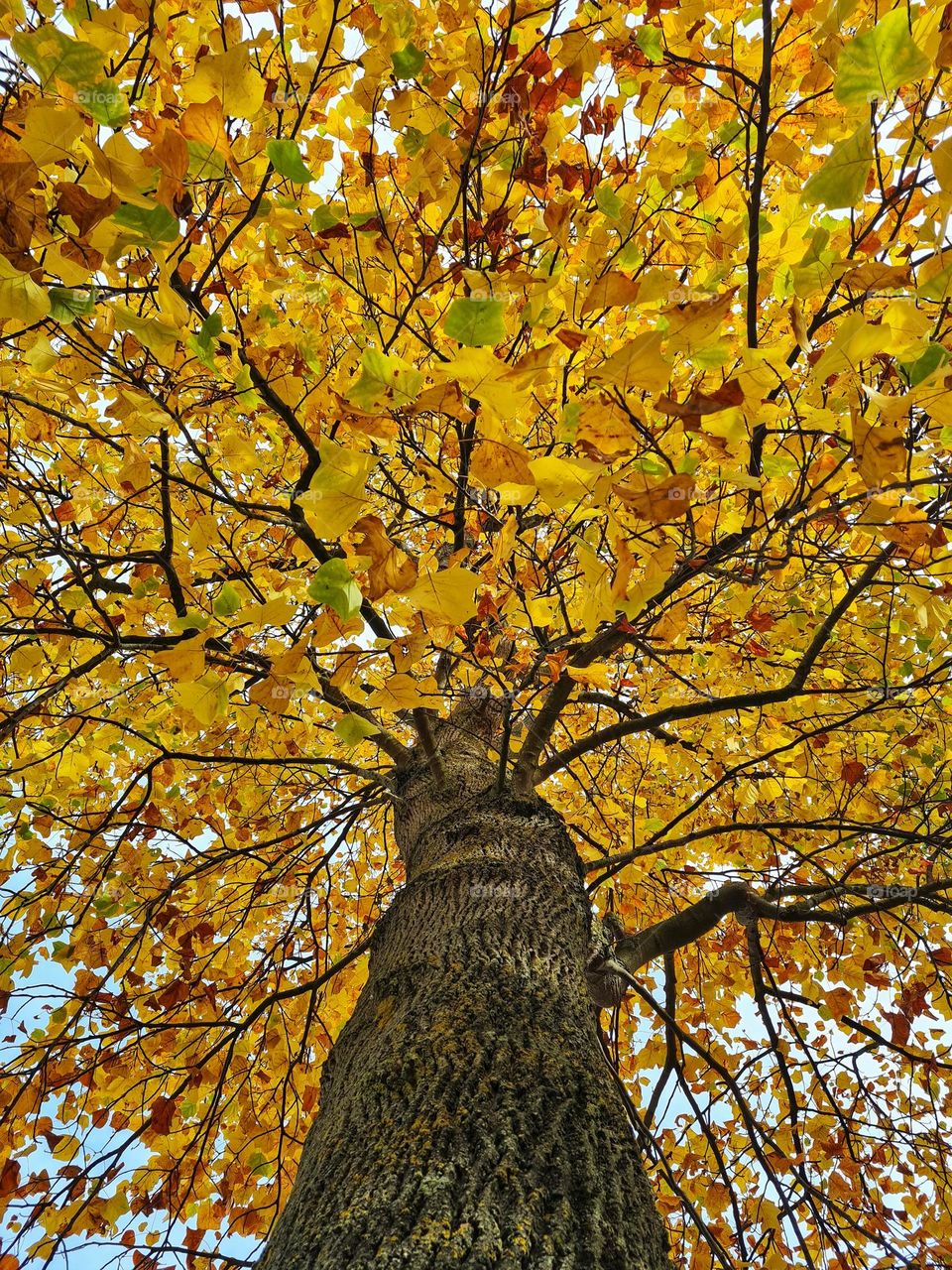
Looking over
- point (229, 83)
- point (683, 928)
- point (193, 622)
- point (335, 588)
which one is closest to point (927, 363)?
point (335, 588)

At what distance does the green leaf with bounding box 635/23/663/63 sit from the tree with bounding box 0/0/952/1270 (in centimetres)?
7

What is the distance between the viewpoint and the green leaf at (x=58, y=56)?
992 millimetres

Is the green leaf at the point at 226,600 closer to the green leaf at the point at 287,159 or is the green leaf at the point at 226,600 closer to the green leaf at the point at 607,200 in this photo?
the green leaf at the point at 287,159

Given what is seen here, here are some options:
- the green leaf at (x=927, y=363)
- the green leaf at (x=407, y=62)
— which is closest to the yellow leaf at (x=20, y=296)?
the green leaf at (x=407, y=62)

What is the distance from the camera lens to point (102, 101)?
1042 mm

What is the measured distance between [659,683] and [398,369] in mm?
3214

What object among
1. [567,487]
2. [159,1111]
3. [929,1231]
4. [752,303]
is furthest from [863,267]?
[929,1231]

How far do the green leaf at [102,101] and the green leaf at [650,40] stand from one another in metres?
1.23

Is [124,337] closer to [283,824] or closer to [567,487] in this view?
[567,487]

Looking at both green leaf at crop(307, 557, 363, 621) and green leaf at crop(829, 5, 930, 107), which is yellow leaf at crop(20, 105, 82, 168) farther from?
green leaf at crop(829, 5, 930, 107)

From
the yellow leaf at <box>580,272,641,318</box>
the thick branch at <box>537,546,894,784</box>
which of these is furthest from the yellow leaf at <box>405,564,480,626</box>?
the thick branch at <box>537,546,894,784</box>

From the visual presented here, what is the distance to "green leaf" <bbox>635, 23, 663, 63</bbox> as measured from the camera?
63.6 inches

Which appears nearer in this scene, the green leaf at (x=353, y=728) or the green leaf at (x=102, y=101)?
the green leaf at (x=102, y=101)

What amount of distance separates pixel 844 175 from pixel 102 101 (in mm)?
1095
